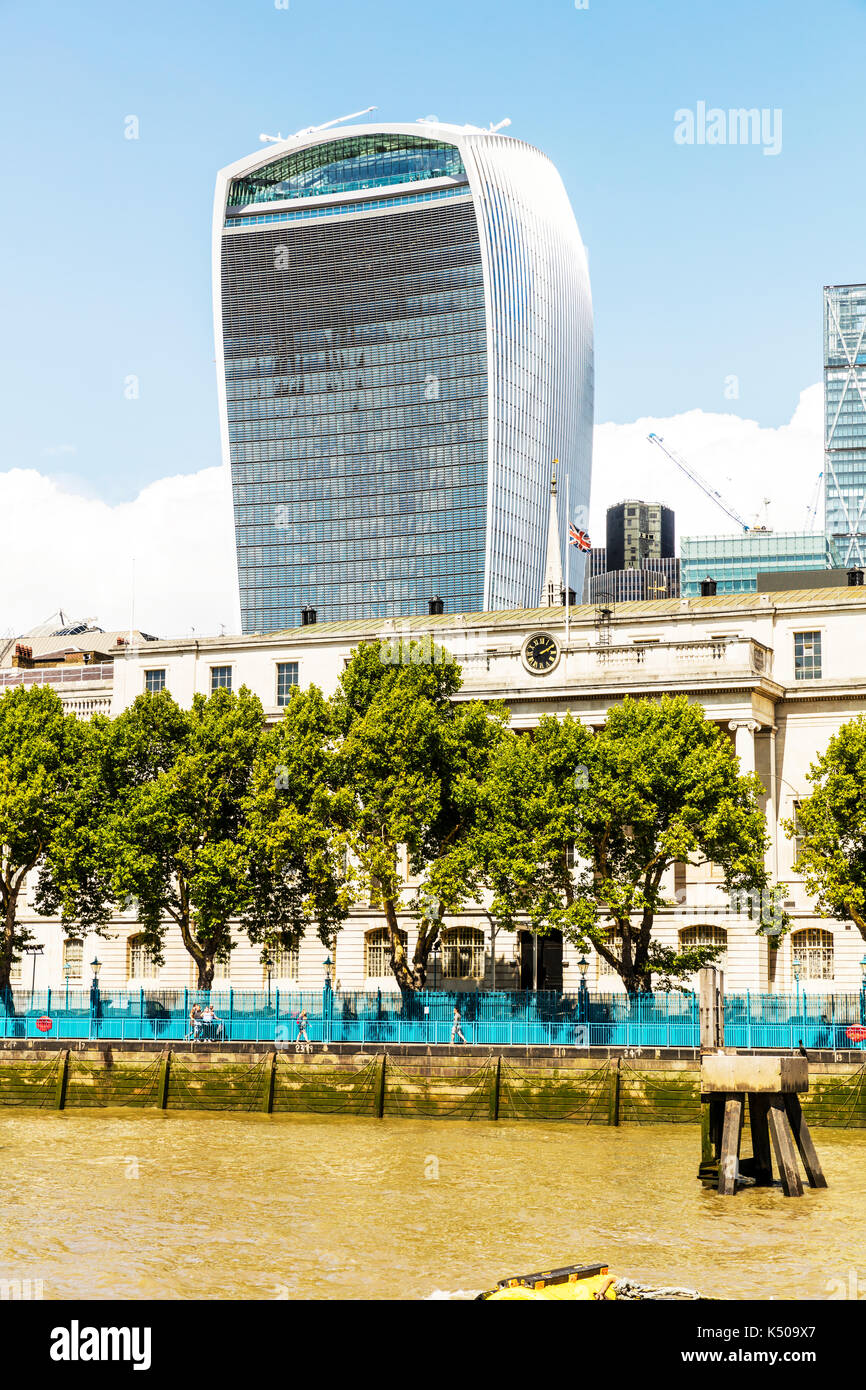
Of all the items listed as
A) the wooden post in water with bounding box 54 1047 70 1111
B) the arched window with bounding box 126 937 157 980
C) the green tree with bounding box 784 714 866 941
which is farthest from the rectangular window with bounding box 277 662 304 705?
the wooden post in water with bounding box 54 1047 70 1111

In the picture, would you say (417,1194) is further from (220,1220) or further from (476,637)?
(476,637)

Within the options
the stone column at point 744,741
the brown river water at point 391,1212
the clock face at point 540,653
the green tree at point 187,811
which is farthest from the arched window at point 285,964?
the brown river water at point 391,1212

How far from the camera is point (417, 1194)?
3544cm

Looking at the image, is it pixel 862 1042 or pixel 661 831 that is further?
pixel 661 831

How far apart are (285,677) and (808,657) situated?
88.6ft

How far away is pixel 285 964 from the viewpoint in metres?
78.3

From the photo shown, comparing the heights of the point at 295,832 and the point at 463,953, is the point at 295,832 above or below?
above

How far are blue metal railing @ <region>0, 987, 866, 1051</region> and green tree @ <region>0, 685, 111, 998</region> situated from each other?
24.4 ft

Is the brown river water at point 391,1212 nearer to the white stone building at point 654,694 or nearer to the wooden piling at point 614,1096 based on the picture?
the wooden piling at point 614,1096

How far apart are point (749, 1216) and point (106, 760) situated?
42170 mm

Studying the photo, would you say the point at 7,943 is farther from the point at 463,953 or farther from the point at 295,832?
the point at 463,953

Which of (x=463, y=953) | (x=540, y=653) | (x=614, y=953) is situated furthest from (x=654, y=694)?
(x=463, y=953)

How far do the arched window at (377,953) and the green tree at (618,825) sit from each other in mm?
16403
